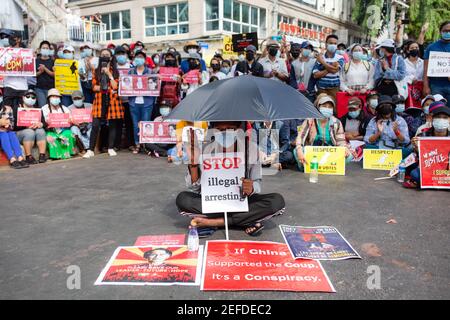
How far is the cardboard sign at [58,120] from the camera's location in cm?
834

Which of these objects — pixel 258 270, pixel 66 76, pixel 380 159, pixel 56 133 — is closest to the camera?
pixel 258 270

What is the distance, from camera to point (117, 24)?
28.4 meters

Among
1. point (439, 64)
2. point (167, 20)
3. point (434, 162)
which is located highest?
point (167, 20)

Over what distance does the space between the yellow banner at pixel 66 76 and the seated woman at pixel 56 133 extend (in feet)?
1.95

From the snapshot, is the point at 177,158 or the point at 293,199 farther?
the point at 177,158

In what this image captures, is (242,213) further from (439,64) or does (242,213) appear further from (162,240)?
(439,64)

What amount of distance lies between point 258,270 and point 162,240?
1132 millimetres

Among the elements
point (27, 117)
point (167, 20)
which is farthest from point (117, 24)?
point (27, 117)

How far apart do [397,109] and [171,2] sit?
20671 mm

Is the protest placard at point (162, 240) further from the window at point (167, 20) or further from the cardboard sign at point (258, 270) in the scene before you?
the window at point (167, 20)
